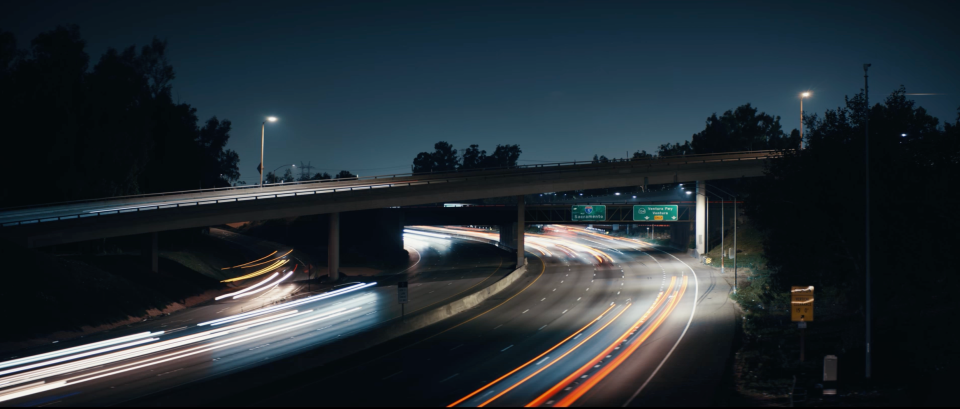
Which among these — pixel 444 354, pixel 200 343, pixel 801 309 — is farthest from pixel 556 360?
pixel 200 343

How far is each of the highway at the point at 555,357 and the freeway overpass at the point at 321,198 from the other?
40.7 feet

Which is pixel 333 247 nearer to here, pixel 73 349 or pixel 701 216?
pixel 73 349

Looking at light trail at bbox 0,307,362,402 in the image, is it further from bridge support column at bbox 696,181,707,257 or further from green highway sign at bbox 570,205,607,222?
bridge support column at bbox 696,181,707,257

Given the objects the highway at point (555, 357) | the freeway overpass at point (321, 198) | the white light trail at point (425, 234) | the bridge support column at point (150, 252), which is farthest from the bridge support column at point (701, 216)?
the white light trail at point (425, 234)

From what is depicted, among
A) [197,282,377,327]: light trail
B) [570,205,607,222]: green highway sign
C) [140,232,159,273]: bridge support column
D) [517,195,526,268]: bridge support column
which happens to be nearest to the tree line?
[140,232,159,273]: bridge support column

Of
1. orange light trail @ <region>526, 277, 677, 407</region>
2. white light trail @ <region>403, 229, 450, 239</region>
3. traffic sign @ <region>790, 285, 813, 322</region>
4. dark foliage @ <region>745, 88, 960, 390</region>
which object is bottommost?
orange light trail @ <region>526, 277, 677, 407</region>

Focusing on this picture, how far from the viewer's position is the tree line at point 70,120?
57.9 m

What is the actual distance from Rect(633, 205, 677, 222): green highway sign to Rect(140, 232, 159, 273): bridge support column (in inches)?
2071

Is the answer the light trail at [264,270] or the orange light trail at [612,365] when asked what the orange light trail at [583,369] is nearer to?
the orange light trail at [612,365]

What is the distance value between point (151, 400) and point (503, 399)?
1143cm

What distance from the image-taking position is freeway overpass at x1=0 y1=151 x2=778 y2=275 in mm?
43375

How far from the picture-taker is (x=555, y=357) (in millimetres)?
29469

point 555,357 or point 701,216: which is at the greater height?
point 701,216

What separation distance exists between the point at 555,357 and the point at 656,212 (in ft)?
172
